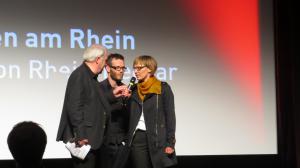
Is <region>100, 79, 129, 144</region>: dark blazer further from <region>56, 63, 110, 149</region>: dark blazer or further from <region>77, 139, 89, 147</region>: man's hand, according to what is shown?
<region>77, 139, 89, 147</region>: man's hand

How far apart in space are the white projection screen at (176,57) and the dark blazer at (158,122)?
973mm

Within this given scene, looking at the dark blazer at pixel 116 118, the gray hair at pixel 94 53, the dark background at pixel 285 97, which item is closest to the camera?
the gray hair at pixel 94 53

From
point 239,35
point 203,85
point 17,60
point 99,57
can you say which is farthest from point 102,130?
point 239,35

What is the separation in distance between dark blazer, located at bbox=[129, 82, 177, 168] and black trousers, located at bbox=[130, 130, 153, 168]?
0.03 m

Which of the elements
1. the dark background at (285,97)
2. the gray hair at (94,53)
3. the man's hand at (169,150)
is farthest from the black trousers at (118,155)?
the dark background at (285,97)

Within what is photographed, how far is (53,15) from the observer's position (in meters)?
4.95

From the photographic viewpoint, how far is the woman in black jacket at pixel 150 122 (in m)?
3.97

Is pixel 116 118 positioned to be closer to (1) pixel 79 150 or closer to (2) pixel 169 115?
(2) pixel 169 115

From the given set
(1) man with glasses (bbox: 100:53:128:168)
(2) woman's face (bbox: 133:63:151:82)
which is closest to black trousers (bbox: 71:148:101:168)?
(1) man with glasses (bbox: 100:53:128:168)

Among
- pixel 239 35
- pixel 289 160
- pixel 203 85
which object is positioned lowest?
pixel 289 160

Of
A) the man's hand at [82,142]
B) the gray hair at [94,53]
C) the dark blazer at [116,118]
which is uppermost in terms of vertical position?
the gray hair at [94,53]

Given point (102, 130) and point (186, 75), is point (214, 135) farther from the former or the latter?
point (102, 130)

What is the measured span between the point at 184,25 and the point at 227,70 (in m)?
0.60

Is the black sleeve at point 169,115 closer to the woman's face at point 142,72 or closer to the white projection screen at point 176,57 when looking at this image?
the woman's face at point 142,72
